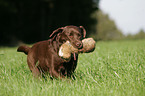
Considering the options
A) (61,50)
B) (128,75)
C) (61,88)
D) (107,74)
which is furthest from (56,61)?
(128,75)

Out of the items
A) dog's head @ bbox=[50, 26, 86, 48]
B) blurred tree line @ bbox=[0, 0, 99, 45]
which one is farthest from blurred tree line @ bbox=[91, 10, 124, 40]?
dog's head @ bbox=[50, 26, 86, 48]

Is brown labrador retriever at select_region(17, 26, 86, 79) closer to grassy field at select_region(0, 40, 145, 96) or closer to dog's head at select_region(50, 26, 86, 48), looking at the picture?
dog's head at select_region(50, 26, 86, 48)

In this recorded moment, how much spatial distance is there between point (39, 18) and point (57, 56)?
20.0 meters

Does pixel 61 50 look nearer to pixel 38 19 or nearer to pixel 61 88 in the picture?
pixel 61 88

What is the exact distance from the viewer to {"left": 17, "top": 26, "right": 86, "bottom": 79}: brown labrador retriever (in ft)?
10.5

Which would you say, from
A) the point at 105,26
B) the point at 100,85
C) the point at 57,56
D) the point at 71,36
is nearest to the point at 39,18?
the point at 57,56

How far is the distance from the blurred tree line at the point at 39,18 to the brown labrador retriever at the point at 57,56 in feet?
44.3

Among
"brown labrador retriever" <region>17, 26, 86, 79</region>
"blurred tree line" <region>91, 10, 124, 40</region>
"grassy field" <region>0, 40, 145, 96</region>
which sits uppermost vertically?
"blurred tree line" <region>91, 10, 124, 40</region>

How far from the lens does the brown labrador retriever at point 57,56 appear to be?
3.20 meters

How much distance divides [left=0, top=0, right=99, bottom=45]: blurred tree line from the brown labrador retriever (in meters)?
13.5

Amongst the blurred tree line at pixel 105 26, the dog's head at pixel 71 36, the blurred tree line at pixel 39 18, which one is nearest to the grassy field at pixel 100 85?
the dog's head at pixel 71 36

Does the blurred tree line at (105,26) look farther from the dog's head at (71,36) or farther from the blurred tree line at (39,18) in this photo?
the dog's head at (71,36)

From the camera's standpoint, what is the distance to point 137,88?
102 inches

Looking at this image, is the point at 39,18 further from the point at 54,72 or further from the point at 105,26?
the point at 105,26
